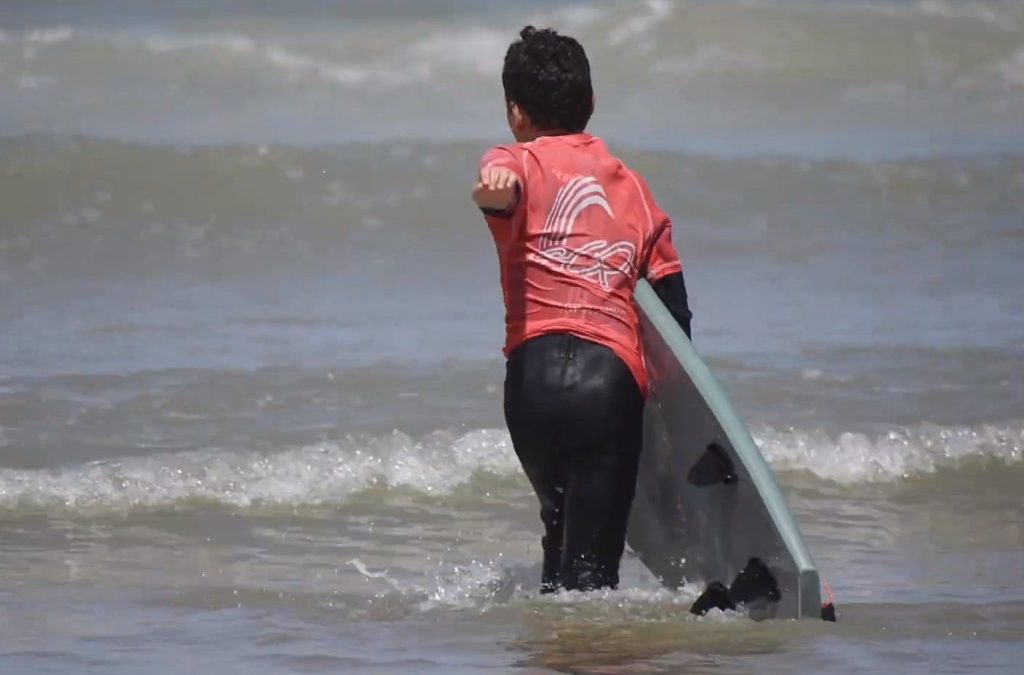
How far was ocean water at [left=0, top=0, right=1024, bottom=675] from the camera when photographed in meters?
4.92

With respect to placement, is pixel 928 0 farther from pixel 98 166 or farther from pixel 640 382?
pixel 640 382

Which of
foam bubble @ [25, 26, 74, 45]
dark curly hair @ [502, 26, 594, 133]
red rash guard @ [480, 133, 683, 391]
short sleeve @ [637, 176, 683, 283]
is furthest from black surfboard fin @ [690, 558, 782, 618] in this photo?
foam bubble @ [25, 26, 74, 45]

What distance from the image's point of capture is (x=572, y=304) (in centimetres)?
420

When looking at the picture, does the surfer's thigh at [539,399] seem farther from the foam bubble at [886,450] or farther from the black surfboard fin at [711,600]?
the foam bubble at [886,450]

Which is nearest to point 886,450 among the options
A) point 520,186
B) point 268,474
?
point 268,474

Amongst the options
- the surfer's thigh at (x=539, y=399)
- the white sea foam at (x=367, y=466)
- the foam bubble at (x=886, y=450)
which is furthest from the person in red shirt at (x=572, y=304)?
the foam bubble at (x=886, y=450)

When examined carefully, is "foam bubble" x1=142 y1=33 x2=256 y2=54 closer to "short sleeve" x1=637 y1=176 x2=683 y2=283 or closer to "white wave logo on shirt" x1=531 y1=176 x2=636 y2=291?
"short sleeve" x1=637 y1=176 x2=683 y2=283

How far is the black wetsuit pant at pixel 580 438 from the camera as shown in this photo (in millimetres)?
4168

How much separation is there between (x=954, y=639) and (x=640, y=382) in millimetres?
1127

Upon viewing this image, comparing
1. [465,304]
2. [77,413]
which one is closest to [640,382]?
[77,413]

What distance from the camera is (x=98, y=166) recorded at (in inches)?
531

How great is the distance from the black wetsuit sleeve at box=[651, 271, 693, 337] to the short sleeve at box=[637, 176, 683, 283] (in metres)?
0.01

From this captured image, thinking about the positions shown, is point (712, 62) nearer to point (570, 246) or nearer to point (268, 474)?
point (268, 474)

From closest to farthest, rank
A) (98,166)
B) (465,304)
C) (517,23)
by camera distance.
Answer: (465,304), (98,166), (517,23)
